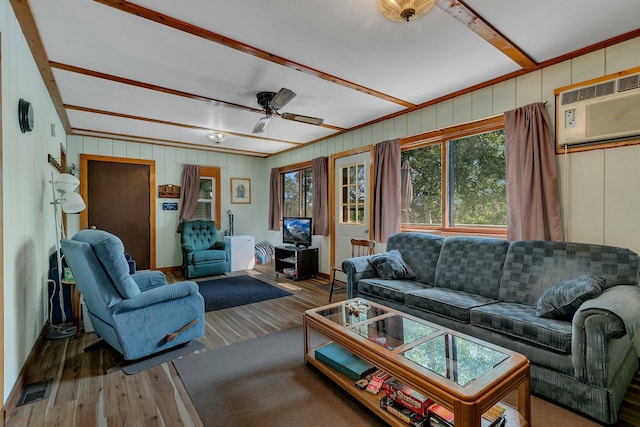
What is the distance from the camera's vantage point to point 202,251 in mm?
5520

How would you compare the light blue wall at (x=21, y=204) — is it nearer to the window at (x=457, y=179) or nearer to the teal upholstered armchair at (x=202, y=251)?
the teal upholstered armchair at (x=202, y=251)

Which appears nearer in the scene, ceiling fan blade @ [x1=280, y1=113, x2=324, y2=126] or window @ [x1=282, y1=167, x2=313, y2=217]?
ceiling fan blade @ [x1=280, y1=113, x2=324, y2=126]

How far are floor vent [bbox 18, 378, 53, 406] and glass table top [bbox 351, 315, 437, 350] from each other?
7.03 feet

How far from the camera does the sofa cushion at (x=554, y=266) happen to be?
7.06 ft

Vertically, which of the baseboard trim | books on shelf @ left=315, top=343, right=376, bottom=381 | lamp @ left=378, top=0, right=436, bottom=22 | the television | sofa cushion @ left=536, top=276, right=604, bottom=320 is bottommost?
the baseboard trim

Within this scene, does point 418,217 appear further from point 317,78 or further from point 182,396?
point 182,396

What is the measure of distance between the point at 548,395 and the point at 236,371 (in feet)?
7.01

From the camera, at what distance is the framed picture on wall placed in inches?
270

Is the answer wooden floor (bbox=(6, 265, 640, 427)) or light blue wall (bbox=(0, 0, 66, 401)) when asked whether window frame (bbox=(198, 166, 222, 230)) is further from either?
wooden floor (bbox=(6, 265, 640, 427))

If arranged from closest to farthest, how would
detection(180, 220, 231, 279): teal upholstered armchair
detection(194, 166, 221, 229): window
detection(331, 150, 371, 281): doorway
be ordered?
detection(331, 150, 371, 281): doorway, detection(180, 220, 231, 279): teal upholstered armchair, detection(194, 166, 221, 229): window

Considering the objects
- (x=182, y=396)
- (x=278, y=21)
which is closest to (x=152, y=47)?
(x=278, y=21)

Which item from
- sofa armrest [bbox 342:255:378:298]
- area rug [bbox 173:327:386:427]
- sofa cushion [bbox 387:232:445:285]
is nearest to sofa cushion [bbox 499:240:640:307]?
sofa cushion [bbox 387:232:445:285]

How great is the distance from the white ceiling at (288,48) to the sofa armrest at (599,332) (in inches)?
74.8

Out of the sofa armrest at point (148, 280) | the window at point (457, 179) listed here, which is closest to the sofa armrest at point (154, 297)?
the sofa armrest at point (148, 280)
